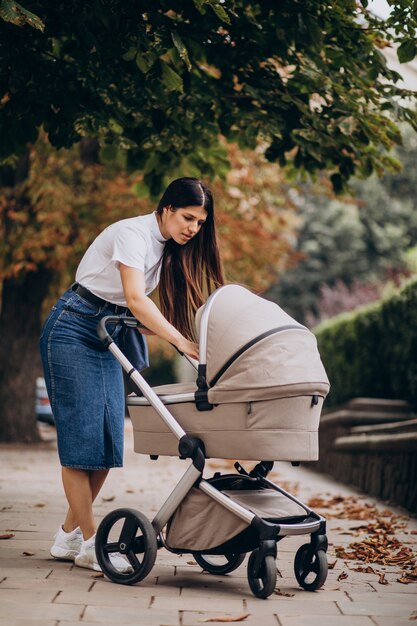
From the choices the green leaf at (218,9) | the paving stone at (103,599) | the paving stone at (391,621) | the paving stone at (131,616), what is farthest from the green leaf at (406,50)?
the paving stone at (131,616)

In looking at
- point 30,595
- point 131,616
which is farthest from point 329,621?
point 30,595

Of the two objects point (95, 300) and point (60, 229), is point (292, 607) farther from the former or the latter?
point (60, 229)

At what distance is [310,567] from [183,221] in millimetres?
1747

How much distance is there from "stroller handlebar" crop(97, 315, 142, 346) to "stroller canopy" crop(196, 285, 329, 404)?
52 cm

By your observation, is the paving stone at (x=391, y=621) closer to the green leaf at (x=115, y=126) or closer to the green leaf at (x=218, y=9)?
the green leaf at (x=218, y=9)

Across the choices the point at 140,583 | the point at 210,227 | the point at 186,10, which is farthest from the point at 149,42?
the point at 140,583

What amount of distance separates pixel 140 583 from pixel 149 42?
3.48m

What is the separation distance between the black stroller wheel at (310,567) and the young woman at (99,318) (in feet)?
2.77

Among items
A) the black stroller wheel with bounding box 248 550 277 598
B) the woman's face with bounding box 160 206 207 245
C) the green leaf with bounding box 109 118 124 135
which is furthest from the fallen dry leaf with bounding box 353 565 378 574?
the green leaf with bounding box 109 118 124 135

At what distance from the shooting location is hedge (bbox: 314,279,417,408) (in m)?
10.0

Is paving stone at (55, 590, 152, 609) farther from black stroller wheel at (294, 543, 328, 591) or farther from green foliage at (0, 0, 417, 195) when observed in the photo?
green foliage at (0, 0, 417, 195)

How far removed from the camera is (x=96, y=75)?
716cm

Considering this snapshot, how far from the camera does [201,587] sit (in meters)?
4.70

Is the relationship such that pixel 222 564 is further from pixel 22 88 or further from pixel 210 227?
pixel 22 88
